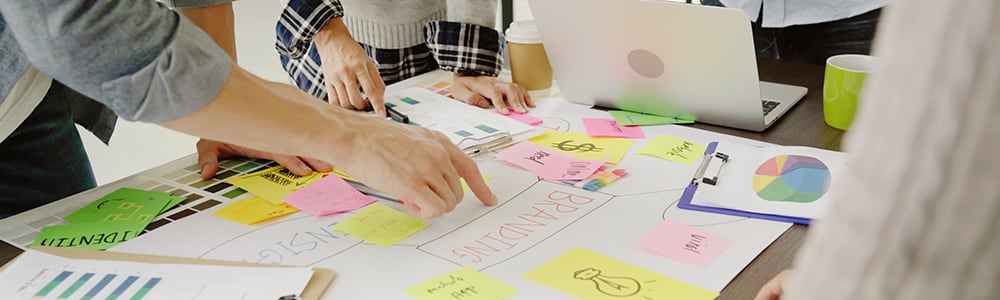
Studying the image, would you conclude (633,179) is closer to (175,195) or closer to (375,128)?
(375,128)

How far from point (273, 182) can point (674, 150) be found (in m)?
0.56

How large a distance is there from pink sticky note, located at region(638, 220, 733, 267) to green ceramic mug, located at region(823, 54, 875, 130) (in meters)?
0.44

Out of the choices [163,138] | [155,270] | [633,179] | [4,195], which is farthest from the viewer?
[163,138]

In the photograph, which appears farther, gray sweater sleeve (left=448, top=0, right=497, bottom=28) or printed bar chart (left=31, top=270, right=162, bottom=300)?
gray sweater sleeve (left=448, top=0, right=497, bottom=28)

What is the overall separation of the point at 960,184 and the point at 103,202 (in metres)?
0.99

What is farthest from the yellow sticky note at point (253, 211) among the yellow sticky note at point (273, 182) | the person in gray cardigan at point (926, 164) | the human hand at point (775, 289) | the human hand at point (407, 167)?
the person in gray cardigan at point (926, 164)

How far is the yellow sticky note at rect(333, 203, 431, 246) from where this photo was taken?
34.4 inches

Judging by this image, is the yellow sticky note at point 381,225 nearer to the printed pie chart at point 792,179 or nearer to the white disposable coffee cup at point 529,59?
the printed pie chart at point 792,179

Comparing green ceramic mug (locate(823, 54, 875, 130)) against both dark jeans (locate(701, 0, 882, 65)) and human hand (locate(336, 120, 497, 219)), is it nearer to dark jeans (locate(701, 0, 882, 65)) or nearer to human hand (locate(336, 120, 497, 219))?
dark jeans (locate(701, 0, 882, 65))

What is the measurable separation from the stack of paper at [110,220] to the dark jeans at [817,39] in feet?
4.29

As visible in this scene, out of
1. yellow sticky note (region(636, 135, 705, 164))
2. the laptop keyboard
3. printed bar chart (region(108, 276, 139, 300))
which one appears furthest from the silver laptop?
printed bar chart (region(108, 276, 139, 300))

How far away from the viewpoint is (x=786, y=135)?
119 centimetres

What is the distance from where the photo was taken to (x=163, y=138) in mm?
3084

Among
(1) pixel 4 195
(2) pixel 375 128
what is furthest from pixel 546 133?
(1) pixel 4 195
